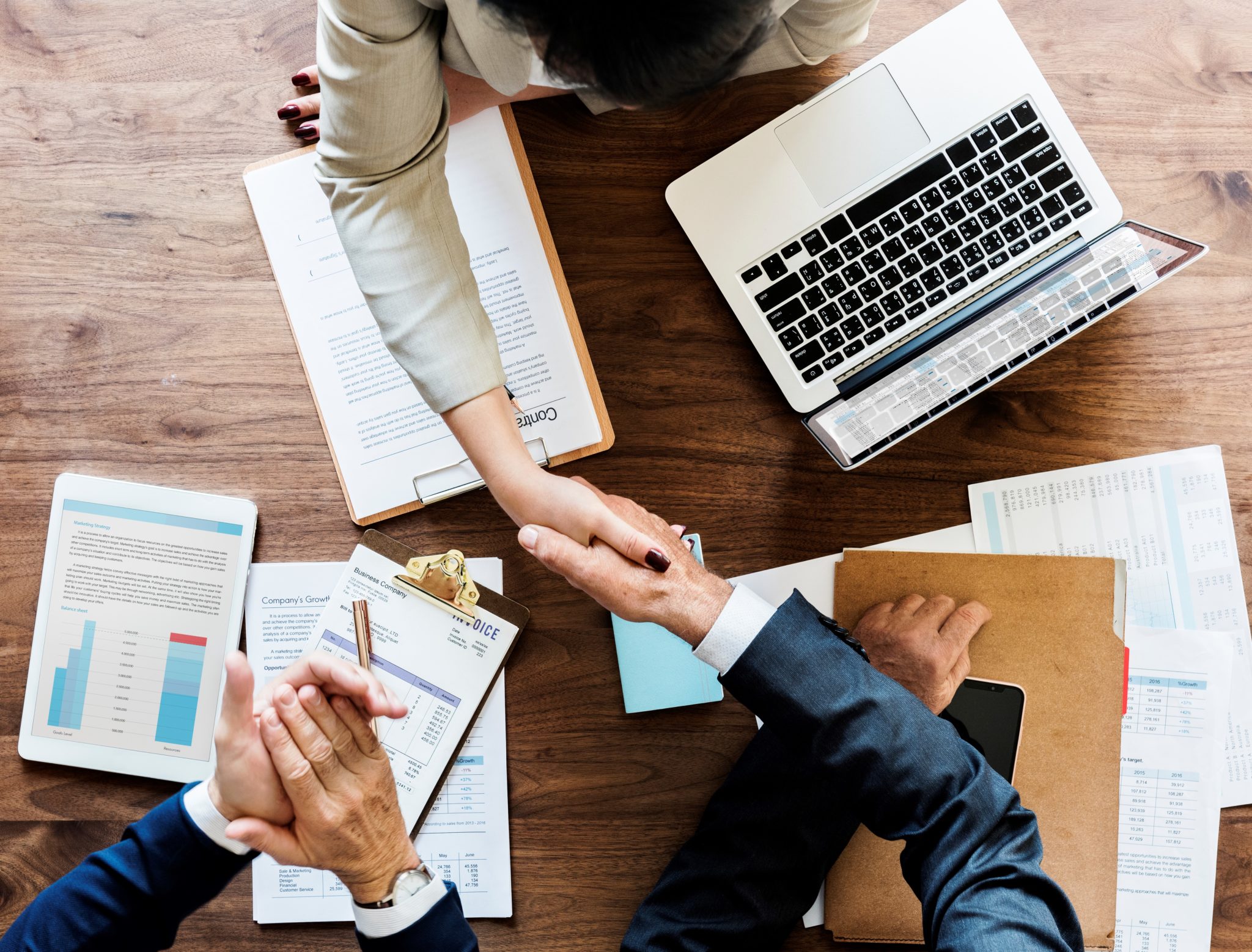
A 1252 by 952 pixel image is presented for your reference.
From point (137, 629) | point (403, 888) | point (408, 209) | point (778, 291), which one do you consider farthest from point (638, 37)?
point (137, 629)

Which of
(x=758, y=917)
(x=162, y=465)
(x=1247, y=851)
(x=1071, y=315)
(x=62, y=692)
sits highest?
(x=162, y=465)

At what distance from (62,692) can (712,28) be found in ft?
3.77

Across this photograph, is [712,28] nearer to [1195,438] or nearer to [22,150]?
[1195,438]

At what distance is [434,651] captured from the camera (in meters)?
1.15

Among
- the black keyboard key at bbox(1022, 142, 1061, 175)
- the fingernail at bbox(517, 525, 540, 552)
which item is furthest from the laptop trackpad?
the fingernail at bbox(517, 525, 540, 552)

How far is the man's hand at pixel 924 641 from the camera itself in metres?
1.09

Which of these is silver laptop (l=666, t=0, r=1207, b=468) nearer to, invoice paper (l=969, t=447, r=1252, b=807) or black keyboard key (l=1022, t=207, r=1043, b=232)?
black keyboard key (l=1022, t=207, r=1043, b=232)

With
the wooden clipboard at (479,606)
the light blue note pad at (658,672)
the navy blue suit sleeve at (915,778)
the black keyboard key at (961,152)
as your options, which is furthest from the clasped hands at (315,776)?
the black keyboard key at (961,152)

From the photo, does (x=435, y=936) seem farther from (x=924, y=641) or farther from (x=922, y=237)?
(x=922, y=237)

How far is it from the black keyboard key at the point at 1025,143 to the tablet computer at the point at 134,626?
3.48 ft

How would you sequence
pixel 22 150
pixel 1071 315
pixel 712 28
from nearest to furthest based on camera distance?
1. pixel 712 28
2. pixel 1071 315
3. pixel 22 150

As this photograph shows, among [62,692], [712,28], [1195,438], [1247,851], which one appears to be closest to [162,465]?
[62,692]

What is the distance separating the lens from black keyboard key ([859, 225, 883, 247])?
3.53 ft

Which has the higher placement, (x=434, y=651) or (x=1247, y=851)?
(x=434, y=651)
